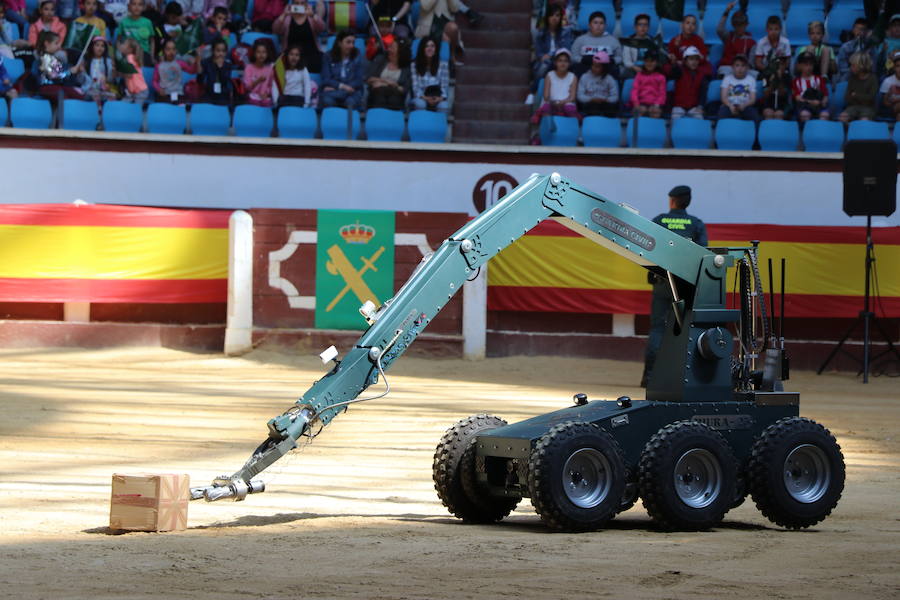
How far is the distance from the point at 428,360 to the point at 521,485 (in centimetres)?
1117

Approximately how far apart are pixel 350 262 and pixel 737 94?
24.1 ft

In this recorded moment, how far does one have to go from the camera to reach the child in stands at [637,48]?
23.7 metres

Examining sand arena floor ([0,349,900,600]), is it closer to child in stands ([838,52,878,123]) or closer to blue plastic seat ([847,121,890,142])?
blue plastic seat ([847,121,890,142])

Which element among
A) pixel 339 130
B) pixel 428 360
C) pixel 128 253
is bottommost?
pixel 428 360

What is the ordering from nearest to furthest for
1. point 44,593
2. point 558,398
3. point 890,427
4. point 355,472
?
point 44,593 → point 355,472 → point 890,427 → point 558,398

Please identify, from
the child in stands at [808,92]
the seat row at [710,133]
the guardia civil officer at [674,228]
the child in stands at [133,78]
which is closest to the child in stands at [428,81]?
the seat row at [710,133]

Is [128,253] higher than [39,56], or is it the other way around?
[39,56]

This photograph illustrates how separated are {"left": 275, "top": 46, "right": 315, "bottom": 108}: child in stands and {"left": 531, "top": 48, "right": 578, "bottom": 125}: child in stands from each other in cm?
379

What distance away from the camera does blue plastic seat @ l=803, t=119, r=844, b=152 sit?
902 inches

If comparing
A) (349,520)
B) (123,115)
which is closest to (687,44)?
(123,115)

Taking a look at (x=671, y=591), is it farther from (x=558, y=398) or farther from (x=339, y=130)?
(x=339, y=130)

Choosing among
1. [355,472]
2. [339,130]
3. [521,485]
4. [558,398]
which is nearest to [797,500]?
[521,485]

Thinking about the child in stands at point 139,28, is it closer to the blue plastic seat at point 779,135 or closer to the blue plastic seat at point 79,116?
the blue plastic seat at point 79,116

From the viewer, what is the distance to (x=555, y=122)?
23.0 meters
